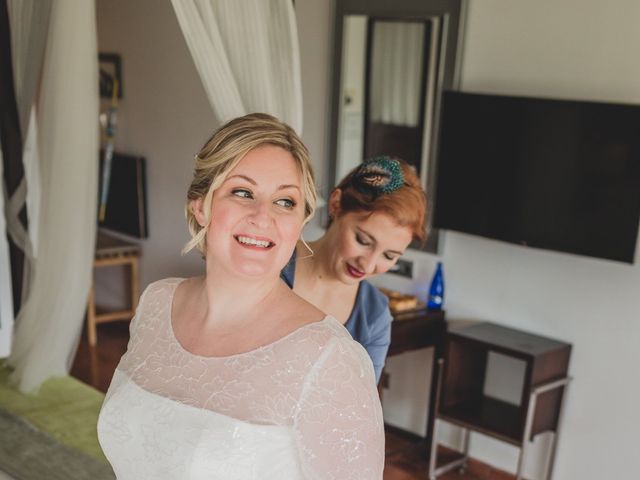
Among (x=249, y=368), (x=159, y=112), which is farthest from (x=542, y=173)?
(x=159, y=112)

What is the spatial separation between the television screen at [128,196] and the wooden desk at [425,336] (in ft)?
7.74

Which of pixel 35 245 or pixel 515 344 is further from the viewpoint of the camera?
pixel 35 245

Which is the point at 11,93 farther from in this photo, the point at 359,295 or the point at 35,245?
the point at 359,295

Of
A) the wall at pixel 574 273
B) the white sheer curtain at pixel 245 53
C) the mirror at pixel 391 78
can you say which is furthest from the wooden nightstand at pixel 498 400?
the white sheer curtain at pixel 245 53

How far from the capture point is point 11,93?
319 cm

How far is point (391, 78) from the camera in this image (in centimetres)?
354

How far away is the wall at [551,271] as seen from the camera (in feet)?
9.80

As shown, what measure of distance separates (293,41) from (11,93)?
1.37 m

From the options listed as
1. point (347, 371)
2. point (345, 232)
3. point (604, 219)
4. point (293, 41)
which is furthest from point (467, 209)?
point (347, 371)

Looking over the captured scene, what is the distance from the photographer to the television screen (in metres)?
5.07

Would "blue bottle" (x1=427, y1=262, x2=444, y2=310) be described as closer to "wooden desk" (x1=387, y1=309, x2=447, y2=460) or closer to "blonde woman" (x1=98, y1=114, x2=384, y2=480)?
"wooden desk" (x1=387, y1=309, x2=447, y2=460)

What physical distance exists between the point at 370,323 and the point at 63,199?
1.81 m

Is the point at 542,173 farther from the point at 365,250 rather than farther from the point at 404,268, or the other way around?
the point at 365,250

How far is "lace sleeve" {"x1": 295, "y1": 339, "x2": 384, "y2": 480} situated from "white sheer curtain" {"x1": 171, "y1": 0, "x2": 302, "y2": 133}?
4.45ft
